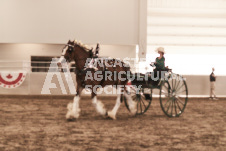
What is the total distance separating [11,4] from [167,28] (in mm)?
10320

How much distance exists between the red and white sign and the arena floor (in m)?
4.91

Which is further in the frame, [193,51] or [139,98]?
[193,51]

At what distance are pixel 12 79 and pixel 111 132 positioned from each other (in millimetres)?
8901

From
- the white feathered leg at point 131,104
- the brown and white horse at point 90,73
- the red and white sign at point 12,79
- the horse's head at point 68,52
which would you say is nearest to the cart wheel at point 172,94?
the white feathered leg at point 131,104

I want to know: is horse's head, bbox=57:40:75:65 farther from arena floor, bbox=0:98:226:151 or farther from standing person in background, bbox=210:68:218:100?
standing person in background, bbox=210:68:218:100

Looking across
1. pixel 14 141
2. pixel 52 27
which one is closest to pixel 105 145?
pixel 14 141

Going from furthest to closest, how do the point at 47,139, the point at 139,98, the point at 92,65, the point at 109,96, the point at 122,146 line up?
1. the point at 109,96
2. the point at 139,98
3. the point at 92,65
4. the point at 47,139
5. the point at 122,146

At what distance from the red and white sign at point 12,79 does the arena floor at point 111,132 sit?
491 cm

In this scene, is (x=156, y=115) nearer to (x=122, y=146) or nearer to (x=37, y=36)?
(x=122, y=146)

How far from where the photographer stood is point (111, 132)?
21.4 feet

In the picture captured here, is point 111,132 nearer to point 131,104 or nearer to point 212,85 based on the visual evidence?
point 131,104

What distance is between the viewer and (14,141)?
5648mm

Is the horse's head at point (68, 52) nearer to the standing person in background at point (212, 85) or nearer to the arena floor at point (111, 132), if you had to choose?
the arena floor at point (111, 132)

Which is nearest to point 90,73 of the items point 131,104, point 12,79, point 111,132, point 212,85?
A: point 131,104
